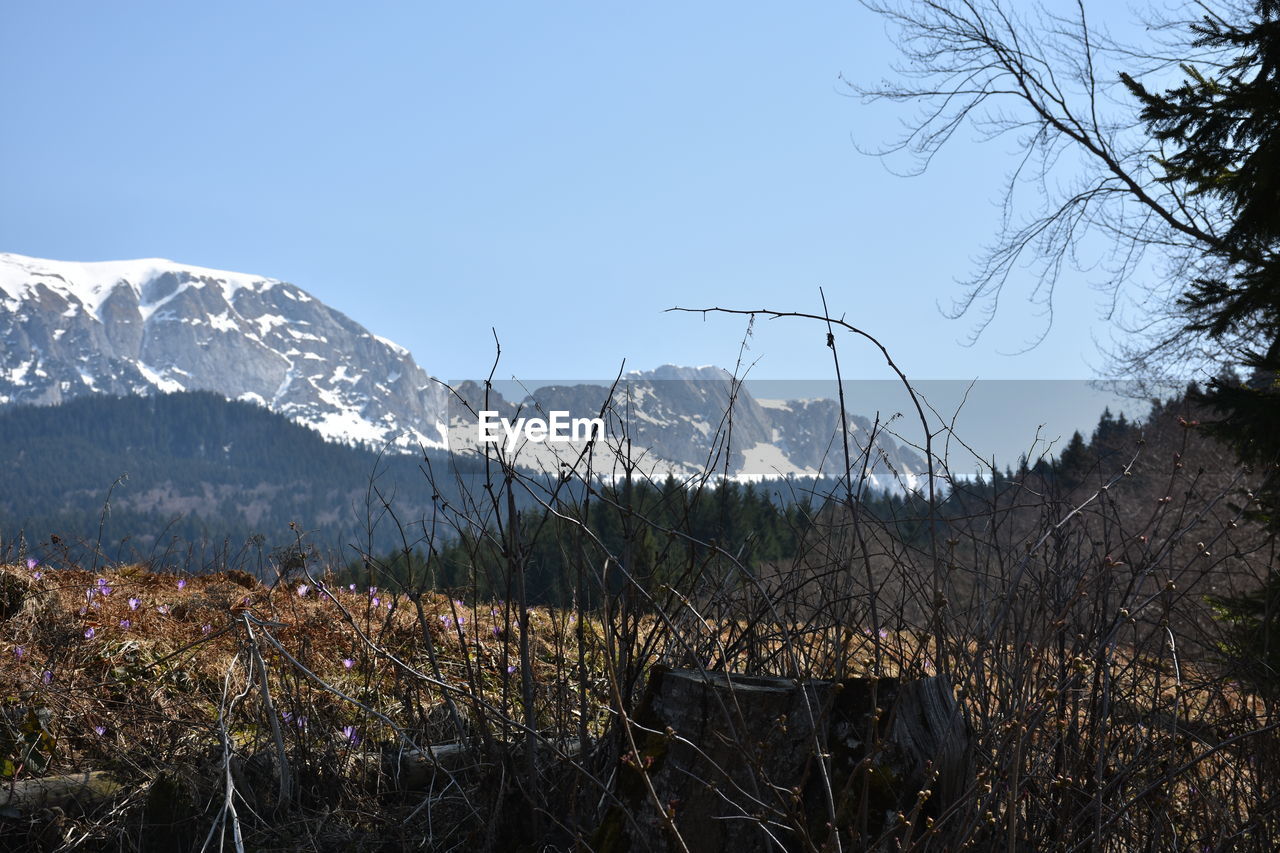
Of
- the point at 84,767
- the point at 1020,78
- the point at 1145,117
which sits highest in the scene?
the point at 1020,78

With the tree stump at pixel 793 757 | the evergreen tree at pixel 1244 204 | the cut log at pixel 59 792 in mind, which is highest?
the evergreen tree at pixel 1244 204

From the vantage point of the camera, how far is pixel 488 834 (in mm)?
2572

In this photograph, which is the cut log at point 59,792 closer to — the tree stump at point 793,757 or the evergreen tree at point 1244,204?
the tree stump at point 793,757

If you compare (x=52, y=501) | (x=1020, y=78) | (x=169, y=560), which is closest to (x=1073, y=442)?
(x=1020, y=78)

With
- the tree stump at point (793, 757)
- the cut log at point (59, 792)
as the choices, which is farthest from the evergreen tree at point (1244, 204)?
the cut log at point (59, 792)

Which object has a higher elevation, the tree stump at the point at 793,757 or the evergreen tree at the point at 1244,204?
the evergreen tree at the point at 1244,204

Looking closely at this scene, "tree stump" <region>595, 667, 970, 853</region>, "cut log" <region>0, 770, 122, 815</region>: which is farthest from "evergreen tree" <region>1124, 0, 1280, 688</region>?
"cut log" <region>0, 770, 122, 815</region>

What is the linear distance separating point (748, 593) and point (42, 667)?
2.90 meters

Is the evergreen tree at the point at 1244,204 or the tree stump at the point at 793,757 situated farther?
the evergreen tree at the point at 1244,204

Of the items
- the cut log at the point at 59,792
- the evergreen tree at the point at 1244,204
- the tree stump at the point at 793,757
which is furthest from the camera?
the evergreen tree at the point at 1244,204

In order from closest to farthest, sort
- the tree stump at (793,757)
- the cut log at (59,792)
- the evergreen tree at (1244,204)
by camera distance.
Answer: the tree stump at (793,757) < the cut log at (59,792) < the evergreen tree at (1244,204)

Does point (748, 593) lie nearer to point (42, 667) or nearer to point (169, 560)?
point (42, 667)

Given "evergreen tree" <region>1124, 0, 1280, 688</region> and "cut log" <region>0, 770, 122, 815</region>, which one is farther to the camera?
"evergreen tree" <region>1124, 0, 1280, 688</region>

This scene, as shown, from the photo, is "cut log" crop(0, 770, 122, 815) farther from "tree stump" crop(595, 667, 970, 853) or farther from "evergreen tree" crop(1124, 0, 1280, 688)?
"evergreen tree" crop(1124, 0, 1280, 688)
